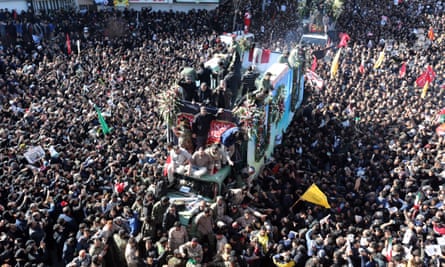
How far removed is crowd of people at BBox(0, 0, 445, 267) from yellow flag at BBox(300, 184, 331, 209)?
0.57ft

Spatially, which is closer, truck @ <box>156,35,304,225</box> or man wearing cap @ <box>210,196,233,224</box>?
man wearing cap @ <box>210,196,233,224</box>

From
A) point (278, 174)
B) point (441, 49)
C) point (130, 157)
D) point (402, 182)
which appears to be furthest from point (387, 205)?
point (441, 49)

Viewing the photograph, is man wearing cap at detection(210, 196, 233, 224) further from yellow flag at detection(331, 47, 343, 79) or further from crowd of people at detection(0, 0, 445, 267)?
yellow flag at detection(331, 47, 343, 79)

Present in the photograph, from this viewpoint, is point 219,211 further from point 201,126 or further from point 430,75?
point 430,75

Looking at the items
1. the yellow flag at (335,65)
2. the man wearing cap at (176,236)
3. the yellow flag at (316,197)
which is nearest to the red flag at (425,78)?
the yellow flag at (335,65)

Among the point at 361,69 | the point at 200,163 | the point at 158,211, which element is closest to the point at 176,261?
the point at 158,211

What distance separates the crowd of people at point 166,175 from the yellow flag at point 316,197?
0.57 ft

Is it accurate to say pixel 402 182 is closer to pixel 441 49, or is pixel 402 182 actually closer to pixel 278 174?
pixel 278 174

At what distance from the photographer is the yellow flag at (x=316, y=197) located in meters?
10.2

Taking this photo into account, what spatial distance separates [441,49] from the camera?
22.6m

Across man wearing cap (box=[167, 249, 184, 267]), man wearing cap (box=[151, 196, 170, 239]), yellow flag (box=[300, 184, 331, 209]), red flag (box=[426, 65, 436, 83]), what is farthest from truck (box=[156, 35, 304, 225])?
red flag (box=[426, 65, 436, 83])

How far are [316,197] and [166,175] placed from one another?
362 cm

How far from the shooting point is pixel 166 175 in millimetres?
10492

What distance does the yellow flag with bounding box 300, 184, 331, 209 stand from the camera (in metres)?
10.2
